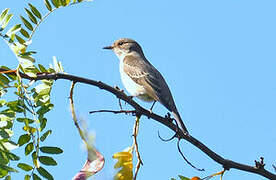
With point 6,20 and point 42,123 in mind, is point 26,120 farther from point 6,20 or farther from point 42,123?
point 6,20

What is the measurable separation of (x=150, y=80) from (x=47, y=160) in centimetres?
427

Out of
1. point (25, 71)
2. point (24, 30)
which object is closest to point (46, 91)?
point (25, 71)

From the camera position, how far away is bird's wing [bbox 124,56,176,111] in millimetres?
5824

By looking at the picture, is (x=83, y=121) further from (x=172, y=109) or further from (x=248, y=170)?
(x=172, y=109)

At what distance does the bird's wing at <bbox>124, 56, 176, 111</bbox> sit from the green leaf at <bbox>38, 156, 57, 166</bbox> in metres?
3.21

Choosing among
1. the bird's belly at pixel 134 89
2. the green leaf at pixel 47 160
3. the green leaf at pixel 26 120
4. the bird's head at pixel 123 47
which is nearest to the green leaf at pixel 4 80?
the green leaf at pixel 26 120

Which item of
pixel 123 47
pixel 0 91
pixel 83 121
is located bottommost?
pixel 83 121

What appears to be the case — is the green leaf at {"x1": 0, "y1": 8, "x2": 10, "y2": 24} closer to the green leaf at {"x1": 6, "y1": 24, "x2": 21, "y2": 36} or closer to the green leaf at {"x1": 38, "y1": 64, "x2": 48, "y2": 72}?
the green leaf at {"x1": 6, "y1": 24, "x2": 21, "y2": 36}

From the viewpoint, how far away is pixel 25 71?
230cm

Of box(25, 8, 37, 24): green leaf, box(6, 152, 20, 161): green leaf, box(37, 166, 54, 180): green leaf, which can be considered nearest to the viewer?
box(6, 152, 20, 161): green leaf

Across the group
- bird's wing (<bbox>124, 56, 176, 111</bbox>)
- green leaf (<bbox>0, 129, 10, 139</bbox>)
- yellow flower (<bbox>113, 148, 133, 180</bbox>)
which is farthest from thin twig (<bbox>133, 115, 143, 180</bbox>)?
bird's wing (<bbox>124, 56, 176, 111</bbox>)

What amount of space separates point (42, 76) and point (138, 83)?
4356mm

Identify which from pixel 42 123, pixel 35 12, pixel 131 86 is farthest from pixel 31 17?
pixel 131 86

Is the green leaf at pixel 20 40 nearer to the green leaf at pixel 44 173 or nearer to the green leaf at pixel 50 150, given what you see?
the green leaf at pixel 50 150
